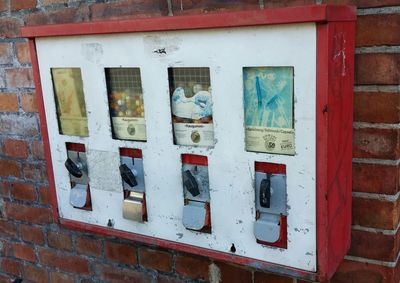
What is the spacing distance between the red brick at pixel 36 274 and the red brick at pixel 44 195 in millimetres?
337

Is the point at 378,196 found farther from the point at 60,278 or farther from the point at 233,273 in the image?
the point at 60,278

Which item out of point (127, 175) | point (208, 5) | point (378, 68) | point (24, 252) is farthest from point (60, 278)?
point (378, 68)

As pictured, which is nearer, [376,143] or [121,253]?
[376,143]

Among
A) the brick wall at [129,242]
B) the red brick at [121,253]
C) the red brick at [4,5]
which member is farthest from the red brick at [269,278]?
the red brick at [4,5]

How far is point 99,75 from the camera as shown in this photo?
1.35m

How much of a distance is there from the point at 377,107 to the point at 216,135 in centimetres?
42

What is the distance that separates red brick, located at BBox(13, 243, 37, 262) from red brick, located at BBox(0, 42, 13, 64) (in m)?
0.81

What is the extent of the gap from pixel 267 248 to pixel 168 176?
1.06 feet

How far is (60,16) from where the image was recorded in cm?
171

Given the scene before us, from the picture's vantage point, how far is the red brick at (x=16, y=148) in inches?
77.4

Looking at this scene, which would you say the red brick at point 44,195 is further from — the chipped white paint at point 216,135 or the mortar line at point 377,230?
the mortar line at point 377,230

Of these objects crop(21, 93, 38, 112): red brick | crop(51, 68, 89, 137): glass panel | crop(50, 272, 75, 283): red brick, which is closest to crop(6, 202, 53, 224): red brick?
crop(50, 272, 75, 283): red brick

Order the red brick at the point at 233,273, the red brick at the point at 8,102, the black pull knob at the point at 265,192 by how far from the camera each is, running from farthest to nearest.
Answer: the red brick at the point at 8,102, the red brick at the point at 233,273, the black pull knob at the point at 265,192

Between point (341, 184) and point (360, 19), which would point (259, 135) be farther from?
point (360, 19)
